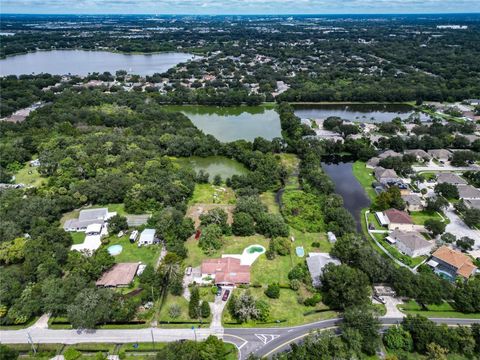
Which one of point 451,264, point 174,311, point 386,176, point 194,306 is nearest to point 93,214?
point 174,311

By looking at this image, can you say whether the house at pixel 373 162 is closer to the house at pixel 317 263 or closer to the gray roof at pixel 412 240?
the gray roof at pixel 412 240

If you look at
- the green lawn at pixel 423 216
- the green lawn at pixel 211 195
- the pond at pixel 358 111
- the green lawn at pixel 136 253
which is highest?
the green lawn at pixel 136 253

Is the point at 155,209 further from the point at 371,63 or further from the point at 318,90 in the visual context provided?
the point at 371,63

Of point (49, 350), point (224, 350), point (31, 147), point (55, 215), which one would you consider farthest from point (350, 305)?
point (31, 147)

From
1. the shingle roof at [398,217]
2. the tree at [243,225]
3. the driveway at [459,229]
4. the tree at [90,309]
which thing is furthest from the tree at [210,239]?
the driveway at [459,229]

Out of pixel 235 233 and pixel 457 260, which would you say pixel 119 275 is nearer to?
pixel 235 233

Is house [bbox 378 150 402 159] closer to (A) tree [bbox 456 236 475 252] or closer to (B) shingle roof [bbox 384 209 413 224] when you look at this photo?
(B) shingle roof [bbox 384 209 413 224]
